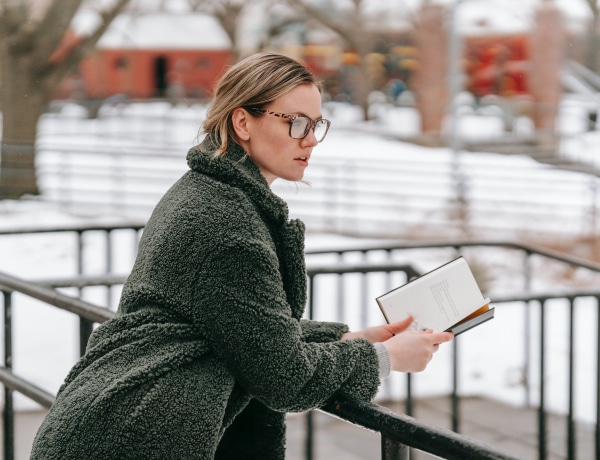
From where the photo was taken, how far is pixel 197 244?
1814 mm

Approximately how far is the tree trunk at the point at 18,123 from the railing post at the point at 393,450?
12.5 metres

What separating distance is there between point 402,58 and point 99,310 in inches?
1420

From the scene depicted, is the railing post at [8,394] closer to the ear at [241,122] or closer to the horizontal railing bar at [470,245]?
the ear at [241,122]

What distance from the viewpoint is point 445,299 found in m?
2.12

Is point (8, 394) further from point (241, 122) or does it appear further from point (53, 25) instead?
point (53, 25)

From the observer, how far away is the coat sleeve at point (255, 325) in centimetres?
179

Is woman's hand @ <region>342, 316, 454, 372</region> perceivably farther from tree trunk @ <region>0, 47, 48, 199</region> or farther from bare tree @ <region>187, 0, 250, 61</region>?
bare tree @ <region>187, 0, 250, 61</region>

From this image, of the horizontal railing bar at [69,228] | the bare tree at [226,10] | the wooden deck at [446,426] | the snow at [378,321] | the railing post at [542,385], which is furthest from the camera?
the bare tree at [226,10]

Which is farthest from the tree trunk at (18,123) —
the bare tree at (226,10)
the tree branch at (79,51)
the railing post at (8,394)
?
the railing post at (8,394)

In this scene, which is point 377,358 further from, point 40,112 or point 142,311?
point 40,112

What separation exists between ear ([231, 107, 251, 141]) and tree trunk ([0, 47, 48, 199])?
12141 mm

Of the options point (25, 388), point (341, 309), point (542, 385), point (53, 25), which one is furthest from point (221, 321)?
point (53, 25)

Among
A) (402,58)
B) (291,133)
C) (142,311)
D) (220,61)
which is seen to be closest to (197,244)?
(142,311)

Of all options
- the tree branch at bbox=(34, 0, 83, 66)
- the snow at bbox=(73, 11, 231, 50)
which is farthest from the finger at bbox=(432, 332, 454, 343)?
the snow at bbox=(73, 11, 231, 50)
